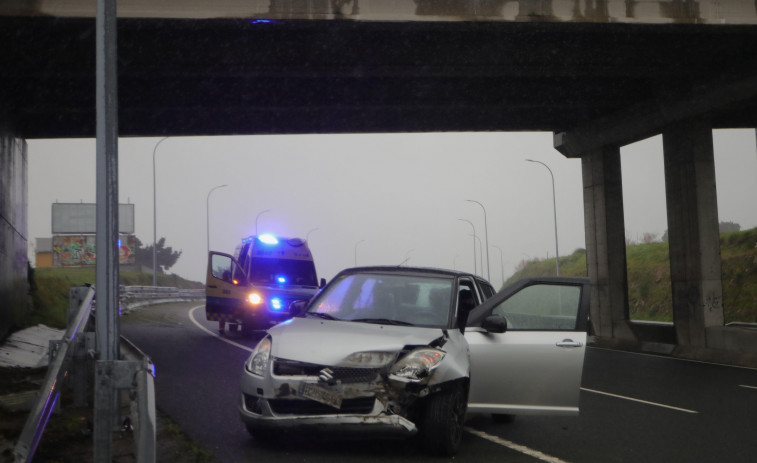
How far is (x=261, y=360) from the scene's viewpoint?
713cm

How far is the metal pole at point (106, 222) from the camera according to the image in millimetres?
5352

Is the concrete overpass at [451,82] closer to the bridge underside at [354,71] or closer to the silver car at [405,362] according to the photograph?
the bridge underside at [354,71]

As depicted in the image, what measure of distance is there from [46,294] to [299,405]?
26246 millimetres

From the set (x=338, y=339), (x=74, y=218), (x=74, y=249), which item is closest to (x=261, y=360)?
(x=338, y=339)

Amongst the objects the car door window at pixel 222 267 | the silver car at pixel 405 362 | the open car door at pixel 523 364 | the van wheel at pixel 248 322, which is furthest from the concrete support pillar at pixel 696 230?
the open car door at pixel 523 364

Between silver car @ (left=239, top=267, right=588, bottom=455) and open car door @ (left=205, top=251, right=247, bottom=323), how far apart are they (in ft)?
41.6

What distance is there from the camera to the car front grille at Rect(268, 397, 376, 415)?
6.67 metres

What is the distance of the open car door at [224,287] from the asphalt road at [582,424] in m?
4.43

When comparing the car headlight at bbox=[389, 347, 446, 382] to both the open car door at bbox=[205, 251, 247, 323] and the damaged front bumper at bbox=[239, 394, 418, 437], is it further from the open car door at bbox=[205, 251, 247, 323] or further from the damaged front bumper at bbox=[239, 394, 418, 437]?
the open car door at bbox=[205, 251, 247, 323]

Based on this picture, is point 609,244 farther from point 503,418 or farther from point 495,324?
point 495,324

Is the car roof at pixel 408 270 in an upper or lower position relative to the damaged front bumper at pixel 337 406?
upper

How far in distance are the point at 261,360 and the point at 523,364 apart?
242 centimetres

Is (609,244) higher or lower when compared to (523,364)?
higher

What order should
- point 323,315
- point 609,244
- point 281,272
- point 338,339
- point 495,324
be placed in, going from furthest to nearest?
point 609,244 → point 281,272 → point 323,315 → point 495,324 → point 338,339
